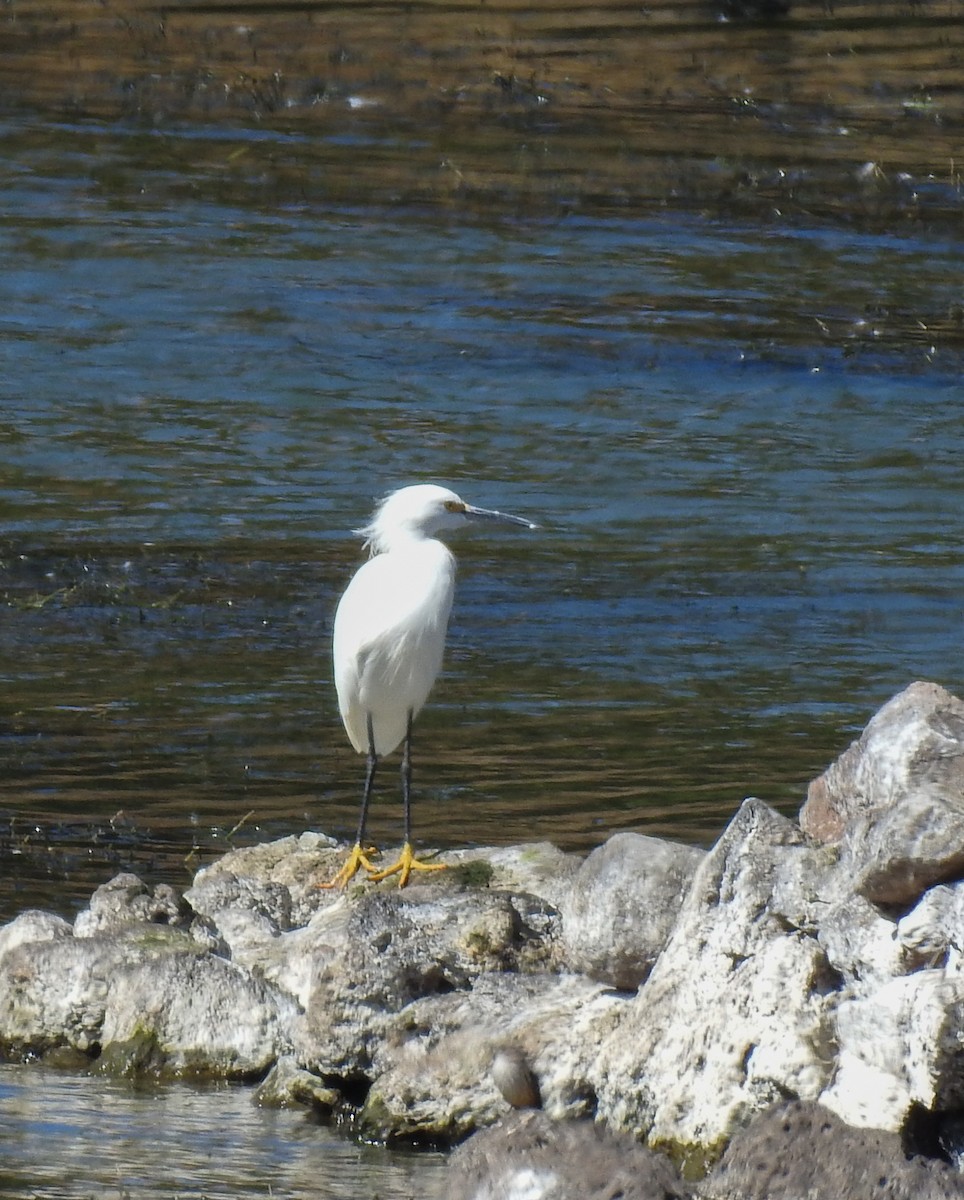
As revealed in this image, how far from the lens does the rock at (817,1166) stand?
4922mm

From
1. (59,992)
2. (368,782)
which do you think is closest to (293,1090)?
(59,992)

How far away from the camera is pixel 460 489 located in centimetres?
1547

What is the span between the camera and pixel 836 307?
63.8 feet

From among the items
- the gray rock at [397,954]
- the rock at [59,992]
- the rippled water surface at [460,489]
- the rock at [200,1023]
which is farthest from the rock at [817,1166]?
the rippled water surface at [460,489]

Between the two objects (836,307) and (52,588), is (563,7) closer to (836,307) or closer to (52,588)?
(836,307)

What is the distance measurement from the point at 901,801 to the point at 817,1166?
0.86m

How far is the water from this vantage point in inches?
384

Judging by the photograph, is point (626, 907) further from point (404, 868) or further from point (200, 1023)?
point (404, 868)

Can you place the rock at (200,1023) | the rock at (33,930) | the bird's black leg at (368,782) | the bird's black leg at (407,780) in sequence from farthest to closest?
the bird's black leg at (407,780) < the bird's black leg at (368,782) < the rock at (33,930) < the rock at (200,1023)

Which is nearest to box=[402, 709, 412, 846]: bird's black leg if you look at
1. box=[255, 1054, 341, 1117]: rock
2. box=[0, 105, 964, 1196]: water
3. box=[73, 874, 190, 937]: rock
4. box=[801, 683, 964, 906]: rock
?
box=[0, 105, 964, 1196]: water

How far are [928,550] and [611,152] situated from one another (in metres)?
8.06

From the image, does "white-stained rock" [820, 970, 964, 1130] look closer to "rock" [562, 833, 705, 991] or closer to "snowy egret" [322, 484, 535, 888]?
"rock" [562, 833, 705, 991]

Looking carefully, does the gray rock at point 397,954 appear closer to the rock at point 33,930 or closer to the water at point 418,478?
the water at point 418,478

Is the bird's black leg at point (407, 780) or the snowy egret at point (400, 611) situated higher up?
the snowy egret at point (400, 611)
